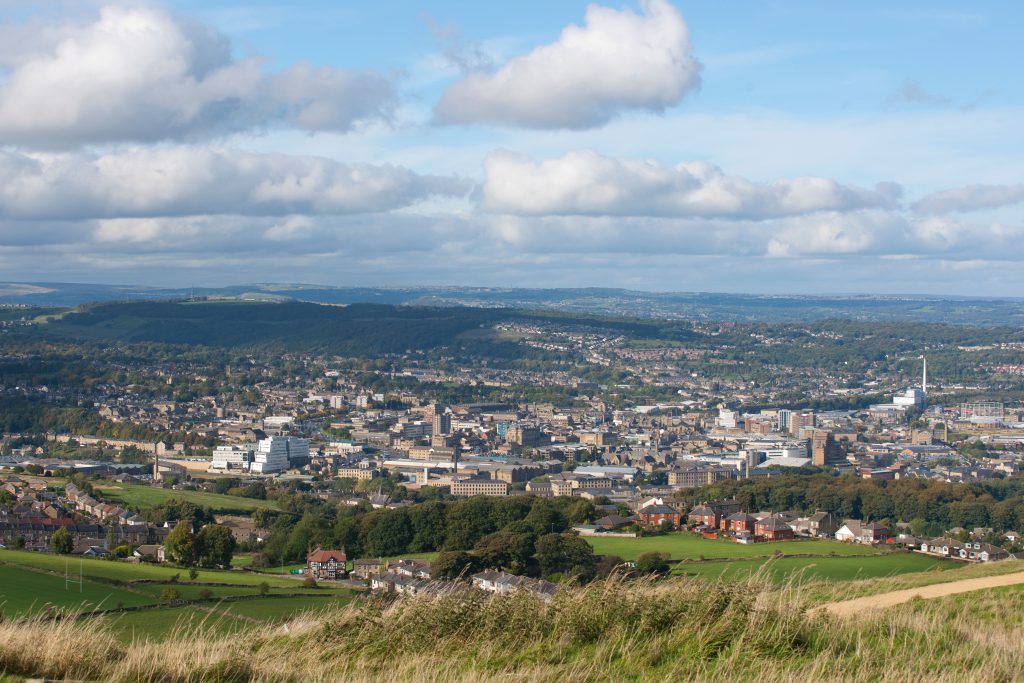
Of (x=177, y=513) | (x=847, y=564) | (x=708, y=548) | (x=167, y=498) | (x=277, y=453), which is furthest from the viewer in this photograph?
(x=277, y=453)

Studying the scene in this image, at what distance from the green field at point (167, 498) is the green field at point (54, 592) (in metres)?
23.3

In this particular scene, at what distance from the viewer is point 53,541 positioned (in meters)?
36.1

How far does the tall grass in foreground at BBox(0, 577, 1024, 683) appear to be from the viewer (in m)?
6.19

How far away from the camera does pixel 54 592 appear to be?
2416 centimetres

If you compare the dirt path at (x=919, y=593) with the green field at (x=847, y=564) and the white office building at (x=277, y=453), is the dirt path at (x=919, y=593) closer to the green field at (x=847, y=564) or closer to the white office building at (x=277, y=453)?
the green field at (x=847, y=564)

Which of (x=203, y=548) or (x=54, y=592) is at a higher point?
(x=54, y=592)

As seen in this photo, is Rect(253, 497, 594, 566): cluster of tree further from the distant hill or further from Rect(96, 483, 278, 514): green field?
the distant hill

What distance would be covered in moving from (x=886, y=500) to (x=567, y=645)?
44690mm

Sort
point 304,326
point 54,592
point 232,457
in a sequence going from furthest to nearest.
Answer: point 304,326 → point 232,457 → point 54,592

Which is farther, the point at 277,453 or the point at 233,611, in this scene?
the point at 277,453

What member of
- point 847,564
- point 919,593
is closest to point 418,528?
point 847,564

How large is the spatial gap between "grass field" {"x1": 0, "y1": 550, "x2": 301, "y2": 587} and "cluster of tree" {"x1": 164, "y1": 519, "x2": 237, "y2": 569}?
75 centimetres

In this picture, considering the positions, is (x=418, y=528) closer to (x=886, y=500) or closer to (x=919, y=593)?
(x=886, y=500)

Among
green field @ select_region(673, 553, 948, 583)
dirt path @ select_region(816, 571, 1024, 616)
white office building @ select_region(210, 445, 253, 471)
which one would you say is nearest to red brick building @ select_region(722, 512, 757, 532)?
green field @ select_region(673, 553, 948, 583)
